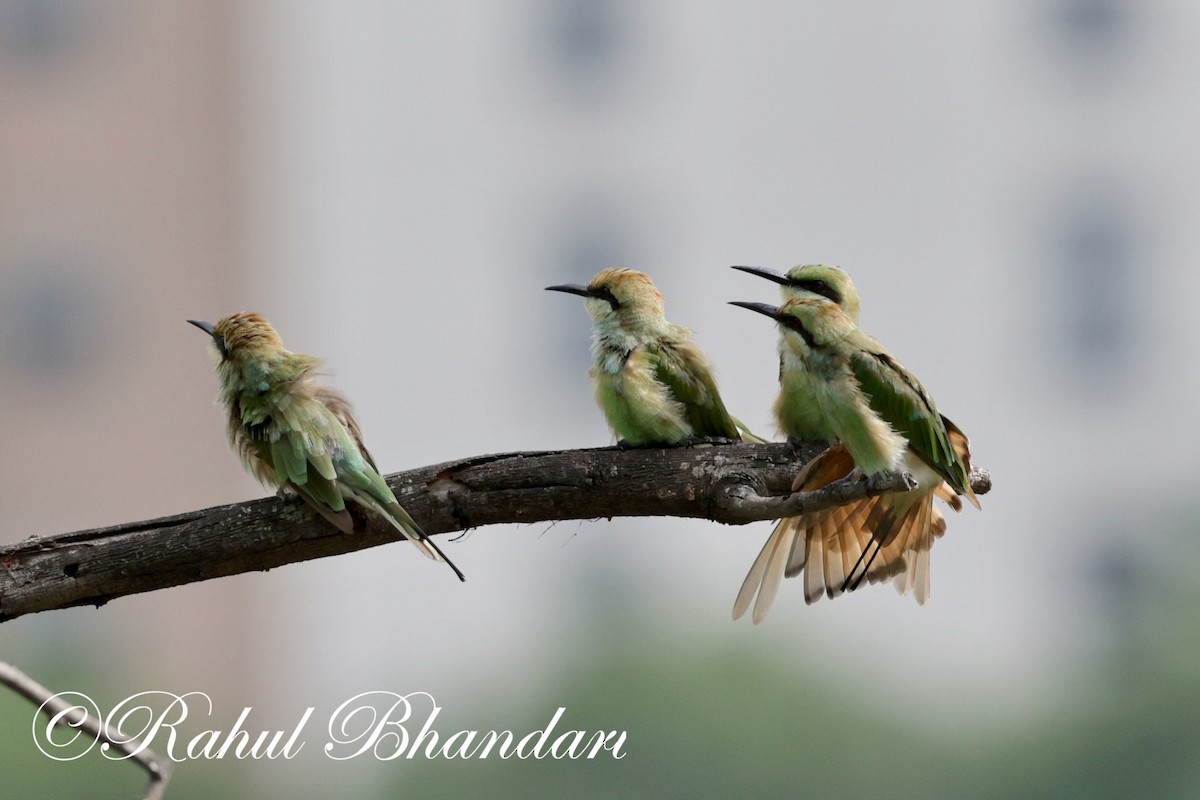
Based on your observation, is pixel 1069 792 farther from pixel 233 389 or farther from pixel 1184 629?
pixel 233 389

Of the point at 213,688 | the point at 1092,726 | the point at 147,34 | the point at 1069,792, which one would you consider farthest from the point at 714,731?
the point at 147,34

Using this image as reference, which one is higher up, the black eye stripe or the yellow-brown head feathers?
the black eye stripe

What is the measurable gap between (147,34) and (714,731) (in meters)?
8.15

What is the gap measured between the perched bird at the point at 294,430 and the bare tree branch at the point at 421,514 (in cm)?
4

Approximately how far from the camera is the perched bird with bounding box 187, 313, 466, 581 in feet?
8.84

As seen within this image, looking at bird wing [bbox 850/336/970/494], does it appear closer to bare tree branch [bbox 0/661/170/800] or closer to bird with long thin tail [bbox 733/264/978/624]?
bird with long thin tail [bbox 733/264/978/624]

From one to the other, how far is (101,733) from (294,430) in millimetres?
1036

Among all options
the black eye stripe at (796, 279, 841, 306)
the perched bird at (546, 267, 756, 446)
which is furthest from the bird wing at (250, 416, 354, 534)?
the black eye stripe at (796, 279, 841, 306)

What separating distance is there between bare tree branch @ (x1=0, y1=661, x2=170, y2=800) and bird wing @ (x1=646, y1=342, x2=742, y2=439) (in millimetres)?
1369

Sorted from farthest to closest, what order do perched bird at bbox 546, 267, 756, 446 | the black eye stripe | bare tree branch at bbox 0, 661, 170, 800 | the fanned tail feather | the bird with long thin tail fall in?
the black eye stripe
perched bird at bbox 546, 267, 756, 446
the fanned tail feather
the bird with long thin tail
bare tree branch at bbox 0, 661, 170, 800

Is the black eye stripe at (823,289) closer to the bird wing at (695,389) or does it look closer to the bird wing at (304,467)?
the bird wing at (695,389)

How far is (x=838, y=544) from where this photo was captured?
117 inches

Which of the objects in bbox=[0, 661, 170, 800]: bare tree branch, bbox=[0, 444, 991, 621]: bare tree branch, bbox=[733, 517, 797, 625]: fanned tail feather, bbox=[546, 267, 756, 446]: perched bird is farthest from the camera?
bbox=[546, 267, 756, 446]: perched bird

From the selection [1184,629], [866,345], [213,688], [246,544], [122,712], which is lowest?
[213,688]
